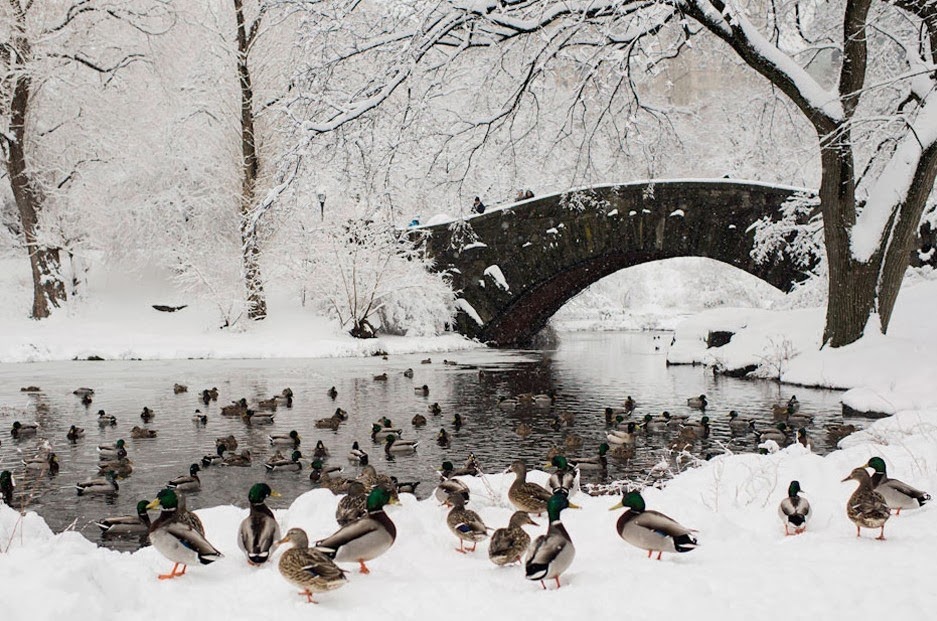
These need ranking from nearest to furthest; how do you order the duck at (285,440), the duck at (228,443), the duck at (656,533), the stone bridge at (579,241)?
1. the duck at (656,533)
2. the duck at (228,443)
3. the duck at (285,440)
4. the stone bridge at (579,241)

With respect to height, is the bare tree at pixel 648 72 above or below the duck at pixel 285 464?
above

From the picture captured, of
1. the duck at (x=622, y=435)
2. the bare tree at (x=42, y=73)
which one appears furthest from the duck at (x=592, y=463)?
the bare tree at (x=42, y=73)

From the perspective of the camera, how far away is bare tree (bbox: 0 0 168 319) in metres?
29.7

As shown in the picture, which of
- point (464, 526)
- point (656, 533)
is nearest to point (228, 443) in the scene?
point (464, 526)

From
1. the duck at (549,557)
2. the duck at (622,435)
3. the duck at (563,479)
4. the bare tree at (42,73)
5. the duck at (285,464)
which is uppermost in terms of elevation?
the bare tree at (42,73)

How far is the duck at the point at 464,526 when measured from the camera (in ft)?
21.6

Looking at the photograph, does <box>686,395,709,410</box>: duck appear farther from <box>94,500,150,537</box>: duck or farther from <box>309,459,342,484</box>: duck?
<box>94,500,150,537</box>: duck

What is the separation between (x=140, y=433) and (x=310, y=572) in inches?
435

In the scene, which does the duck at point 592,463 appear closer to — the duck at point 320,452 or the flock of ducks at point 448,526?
the flock of ducks at point 448,526

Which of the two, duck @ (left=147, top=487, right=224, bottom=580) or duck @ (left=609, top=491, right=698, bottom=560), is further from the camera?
duck @ (left=609, top=491, right=698, bottom=560)

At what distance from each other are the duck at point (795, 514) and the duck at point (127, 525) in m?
6.61

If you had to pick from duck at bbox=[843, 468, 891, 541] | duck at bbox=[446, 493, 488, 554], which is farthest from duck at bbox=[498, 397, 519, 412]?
duck at bbox=[843, 468, 891, 541]

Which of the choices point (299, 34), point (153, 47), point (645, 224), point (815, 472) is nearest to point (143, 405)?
point (299, 34)

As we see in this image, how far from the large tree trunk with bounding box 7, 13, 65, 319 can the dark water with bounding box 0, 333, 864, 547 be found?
6664 mm
